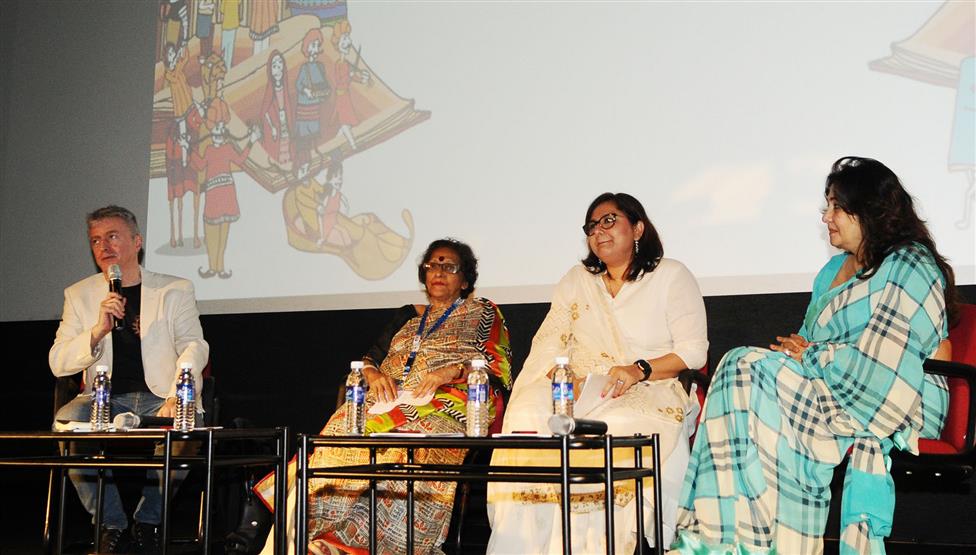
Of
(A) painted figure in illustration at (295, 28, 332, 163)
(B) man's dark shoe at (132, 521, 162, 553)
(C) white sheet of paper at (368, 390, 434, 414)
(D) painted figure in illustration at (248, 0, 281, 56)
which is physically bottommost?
(B) man's dark shoe at (132, 521, 162, 553)

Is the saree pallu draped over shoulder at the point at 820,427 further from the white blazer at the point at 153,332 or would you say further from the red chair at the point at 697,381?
the white blazer at the point at 153,332

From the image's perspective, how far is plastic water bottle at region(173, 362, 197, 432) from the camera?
2838 mm

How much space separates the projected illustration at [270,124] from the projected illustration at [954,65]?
1.94 meters

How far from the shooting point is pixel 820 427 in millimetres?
2783

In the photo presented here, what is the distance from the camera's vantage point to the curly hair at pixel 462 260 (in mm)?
4055

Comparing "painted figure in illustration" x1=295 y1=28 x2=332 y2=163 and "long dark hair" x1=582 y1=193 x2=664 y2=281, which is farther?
"painted figure in illustration" x1=295 y1=28 x2=332 y2=163

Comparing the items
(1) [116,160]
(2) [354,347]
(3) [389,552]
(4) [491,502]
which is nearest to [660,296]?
(4) [491,502]

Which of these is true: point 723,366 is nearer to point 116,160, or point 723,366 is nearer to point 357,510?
point 357,510

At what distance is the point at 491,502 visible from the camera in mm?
3258

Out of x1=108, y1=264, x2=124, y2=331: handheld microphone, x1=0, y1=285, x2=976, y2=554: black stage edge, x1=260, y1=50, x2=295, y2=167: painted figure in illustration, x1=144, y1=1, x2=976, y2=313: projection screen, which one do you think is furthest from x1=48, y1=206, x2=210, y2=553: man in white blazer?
x1=260, y1=50, x2=295, y2=167: painted figure in illustration

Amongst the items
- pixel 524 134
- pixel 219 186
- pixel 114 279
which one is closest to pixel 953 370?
pixel 524 134

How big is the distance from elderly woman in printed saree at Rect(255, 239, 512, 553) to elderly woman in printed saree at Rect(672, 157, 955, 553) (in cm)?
100

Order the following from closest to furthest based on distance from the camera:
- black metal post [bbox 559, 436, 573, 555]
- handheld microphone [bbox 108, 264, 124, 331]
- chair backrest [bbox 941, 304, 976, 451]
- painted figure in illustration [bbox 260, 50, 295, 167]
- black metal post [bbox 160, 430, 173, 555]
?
black metal post [bbox 559, 436, 573, 555] → black metal post [bbox 160, 430, 173, 555] → chair backrest [bbox 941, 304, 976, 451] → handheld microphone [bbox 108, 264, 124, 331] → painted figure in illustration [bbox 260, 50, 295, 167]

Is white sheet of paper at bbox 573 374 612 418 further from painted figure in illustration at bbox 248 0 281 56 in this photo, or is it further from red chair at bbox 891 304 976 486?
painted figure in illustration at bbox 248 0 281 56
